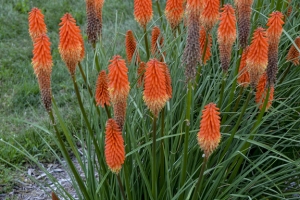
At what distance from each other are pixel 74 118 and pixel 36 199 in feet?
3.85

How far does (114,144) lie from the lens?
2.49 meters

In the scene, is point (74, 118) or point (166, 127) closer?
point (166, 127)

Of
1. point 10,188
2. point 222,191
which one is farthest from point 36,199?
point 222,191

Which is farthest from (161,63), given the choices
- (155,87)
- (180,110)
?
(180,110)

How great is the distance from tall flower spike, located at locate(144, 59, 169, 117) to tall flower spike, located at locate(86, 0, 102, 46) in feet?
2.74

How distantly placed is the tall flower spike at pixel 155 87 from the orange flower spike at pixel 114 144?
0.68 feet

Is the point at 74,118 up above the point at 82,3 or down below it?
below

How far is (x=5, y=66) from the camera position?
648cm

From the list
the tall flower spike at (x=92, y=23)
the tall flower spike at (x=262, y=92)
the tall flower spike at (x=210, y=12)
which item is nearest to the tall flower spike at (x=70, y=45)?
the tall flower spike at (x=92, y=23)

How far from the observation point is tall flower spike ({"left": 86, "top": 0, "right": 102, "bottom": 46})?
3172 millimetres

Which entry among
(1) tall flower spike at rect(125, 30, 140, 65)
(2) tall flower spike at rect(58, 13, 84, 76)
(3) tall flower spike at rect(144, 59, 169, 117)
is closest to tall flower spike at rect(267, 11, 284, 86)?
(3) tall flower spike at rect(144, 59, 169, 117)

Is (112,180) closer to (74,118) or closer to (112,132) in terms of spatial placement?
(112,132)

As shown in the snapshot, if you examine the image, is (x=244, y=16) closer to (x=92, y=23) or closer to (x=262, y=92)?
(x=262, y=92)

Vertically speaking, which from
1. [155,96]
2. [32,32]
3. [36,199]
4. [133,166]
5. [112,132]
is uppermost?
[32,32]
